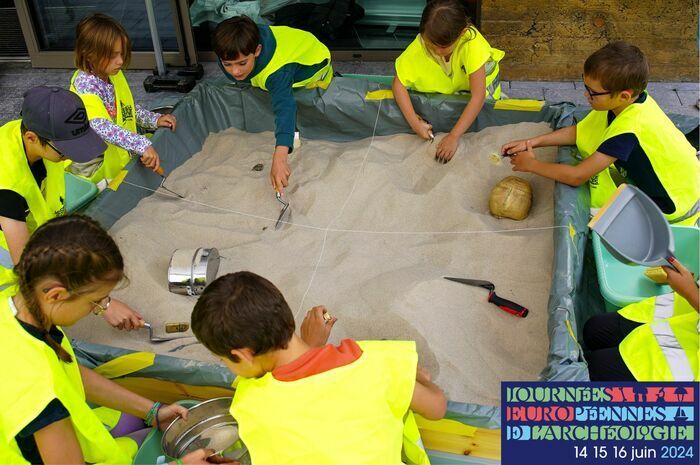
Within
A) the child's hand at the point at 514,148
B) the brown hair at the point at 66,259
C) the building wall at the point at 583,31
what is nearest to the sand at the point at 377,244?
the child's hand at the point at 514,148

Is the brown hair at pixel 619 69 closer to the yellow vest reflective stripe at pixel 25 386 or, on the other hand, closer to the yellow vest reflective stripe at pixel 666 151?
the yellow vest reflective stripe at pixel 666 151

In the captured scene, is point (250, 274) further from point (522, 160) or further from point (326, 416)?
point (522, 160)

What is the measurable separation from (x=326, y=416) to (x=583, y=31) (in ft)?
10.8

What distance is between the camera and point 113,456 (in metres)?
1.65

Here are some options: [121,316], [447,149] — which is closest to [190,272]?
[121,316]

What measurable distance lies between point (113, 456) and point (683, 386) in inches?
58.2

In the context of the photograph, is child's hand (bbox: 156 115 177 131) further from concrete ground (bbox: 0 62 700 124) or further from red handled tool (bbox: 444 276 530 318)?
red handled tool (bbox: 444 276 530 318)

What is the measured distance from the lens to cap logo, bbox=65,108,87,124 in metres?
1.98

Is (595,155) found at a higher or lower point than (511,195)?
higher

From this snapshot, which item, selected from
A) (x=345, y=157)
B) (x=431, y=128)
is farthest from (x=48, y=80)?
(x=431, y=128)

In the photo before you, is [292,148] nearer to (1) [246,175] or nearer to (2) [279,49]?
(1) [246,175]

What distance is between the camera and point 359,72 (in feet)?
14.1

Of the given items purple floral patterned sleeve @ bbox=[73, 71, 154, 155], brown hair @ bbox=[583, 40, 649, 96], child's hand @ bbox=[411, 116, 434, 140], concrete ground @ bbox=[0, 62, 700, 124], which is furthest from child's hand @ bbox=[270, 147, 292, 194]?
brown hair @ bbox=[583, 40, 649, 96]

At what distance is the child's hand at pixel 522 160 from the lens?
2.62 metres
